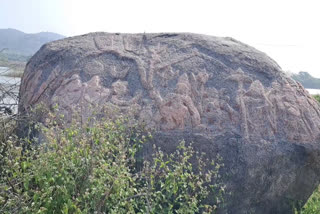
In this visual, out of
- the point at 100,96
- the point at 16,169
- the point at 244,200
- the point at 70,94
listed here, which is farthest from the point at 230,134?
the point at 16,169

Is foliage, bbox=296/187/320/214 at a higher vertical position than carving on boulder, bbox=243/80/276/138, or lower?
lower

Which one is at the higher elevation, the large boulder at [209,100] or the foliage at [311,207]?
the large boulder at [209,100]

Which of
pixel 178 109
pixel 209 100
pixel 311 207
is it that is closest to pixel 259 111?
pixel 209 100

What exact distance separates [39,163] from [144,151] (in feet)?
3.97

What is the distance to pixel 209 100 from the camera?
3.75 meters

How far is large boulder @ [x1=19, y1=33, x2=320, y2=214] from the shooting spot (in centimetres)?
350

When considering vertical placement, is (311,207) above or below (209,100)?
below

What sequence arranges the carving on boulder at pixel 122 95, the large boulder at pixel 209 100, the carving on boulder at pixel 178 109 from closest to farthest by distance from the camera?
the large boulder at pixel 209 100 → the carving on boulder at pixel 178 109 → the carving on boulder at pixel 122 95

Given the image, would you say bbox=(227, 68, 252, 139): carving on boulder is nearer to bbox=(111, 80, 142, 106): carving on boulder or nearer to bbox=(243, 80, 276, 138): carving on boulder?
bbox=(243, 80, 276, 138): carving on boulder

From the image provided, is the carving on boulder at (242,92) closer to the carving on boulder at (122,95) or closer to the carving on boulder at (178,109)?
the carving on boulder at (178,109)

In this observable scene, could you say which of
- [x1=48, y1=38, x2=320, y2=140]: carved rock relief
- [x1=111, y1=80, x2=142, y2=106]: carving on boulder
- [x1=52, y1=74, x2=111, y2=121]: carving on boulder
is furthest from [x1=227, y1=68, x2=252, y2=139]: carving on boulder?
[x1=52, y1=74, x2=111, y2=121]: carving on boulder

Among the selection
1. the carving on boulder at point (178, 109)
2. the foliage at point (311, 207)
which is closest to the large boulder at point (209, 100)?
the carving on boulder at point (178, 109)

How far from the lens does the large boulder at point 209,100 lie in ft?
11.5

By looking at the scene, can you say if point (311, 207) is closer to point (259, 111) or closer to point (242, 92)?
point (259, 111)
